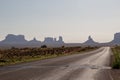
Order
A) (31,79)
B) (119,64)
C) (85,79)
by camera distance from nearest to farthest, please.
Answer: (31,79)
(85,79)
(119,64)

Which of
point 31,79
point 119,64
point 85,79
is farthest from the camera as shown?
point 119,64

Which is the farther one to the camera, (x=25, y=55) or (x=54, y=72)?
(x=25, y=55)

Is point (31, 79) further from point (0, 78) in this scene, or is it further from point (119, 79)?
point (119, 79)

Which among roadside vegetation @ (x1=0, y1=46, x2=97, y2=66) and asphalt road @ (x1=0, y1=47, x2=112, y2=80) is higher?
roadside vegetation @ (x1=0, y1=46, x2=97, y2=66)

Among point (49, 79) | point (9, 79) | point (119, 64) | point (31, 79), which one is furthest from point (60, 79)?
point (119, 64)

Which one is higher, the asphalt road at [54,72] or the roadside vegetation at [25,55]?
the roadside vegetation at [25,55]

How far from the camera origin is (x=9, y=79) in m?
16.0

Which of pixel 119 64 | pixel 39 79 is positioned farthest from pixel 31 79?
pixel 119 64

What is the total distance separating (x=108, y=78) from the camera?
698 inches

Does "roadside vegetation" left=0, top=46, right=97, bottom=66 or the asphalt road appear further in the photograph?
"roadside vegetation" left=0, top=46, right=97, bottom=66

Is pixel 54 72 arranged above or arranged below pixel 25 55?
below

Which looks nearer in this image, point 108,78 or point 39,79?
point 39,79

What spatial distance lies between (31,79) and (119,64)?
40.4 feet

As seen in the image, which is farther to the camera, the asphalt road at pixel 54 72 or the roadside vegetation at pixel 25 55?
the roadside vegetation at pixel 25 55
